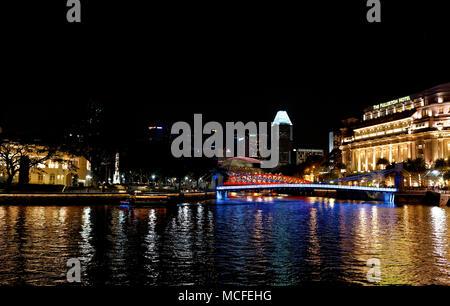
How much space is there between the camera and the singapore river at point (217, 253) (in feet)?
59.1

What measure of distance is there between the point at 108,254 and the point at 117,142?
5700 centimetres

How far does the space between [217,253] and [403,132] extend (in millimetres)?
130210

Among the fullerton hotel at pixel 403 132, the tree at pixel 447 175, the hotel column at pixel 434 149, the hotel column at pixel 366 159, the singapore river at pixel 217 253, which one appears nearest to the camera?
the singapore river at pixel 217 253

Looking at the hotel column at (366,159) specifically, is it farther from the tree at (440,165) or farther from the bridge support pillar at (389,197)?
the bridge support pillar at (389,197)

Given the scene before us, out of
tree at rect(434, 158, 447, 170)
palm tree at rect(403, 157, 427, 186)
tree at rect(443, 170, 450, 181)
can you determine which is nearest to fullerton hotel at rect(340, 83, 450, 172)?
palm tree at rect(403, 157, 427, 186)

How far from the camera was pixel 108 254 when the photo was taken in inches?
911

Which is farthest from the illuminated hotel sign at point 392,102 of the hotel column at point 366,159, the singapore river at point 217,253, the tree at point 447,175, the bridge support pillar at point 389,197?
the singapore river at point 217,253

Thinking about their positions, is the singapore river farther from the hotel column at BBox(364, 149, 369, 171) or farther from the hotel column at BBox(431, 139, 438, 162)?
the hotel column at BBox(364, 149, 369, 171)

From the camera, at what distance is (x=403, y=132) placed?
140 m

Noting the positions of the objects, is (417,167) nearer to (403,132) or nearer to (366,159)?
(403,132)

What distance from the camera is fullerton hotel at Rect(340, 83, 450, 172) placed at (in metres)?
126

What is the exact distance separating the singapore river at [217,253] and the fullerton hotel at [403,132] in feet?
315
